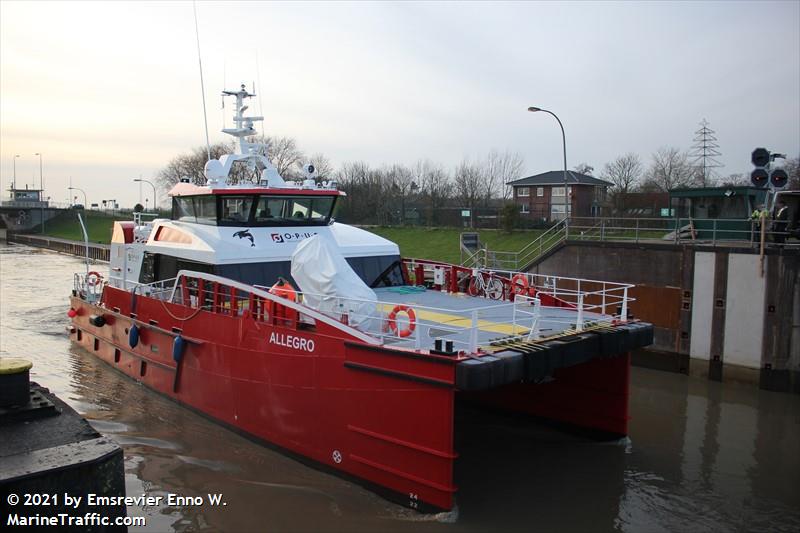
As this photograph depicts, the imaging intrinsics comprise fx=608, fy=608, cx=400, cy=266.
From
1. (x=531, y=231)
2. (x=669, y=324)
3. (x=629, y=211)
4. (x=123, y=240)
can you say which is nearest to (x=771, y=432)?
(x=669, y=324)

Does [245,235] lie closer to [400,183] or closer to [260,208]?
[260,208]

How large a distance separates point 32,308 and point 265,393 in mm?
20125

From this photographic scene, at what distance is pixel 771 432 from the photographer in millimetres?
12562

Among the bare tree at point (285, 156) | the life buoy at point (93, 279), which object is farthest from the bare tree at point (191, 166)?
the life buoy at point (93, 279)

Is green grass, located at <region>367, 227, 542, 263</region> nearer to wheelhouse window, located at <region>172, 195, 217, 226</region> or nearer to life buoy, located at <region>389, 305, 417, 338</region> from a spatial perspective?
wheelhouse window, located at <region>172, 195, 217, 226</region>

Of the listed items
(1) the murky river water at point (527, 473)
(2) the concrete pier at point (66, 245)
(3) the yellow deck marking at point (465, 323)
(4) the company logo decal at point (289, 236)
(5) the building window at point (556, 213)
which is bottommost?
(1) the murky river water at point (527, 473)

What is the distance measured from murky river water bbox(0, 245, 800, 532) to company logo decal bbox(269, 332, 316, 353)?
6.48ft

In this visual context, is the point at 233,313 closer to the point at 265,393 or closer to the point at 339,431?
the point at 265,393

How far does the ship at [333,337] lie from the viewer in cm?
830

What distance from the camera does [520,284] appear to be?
12.8 meters

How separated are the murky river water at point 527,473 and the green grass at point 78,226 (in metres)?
58.5

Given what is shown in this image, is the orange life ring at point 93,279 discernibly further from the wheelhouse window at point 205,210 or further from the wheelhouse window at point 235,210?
the wheelhouse window at point 235,210

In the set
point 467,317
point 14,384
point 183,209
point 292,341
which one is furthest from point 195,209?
point 14,384

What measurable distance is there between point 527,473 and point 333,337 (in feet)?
13.6
